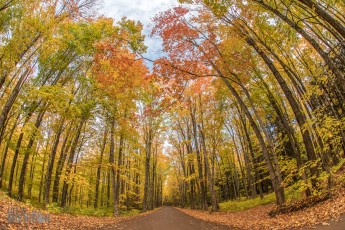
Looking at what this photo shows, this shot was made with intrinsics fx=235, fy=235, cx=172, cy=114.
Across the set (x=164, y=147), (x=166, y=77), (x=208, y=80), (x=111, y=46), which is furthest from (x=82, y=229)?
(x=164, y=147)

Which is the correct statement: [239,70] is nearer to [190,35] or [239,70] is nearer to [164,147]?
[190,35]

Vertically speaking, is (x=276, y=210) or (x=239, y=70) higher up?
(x=239, y=70)

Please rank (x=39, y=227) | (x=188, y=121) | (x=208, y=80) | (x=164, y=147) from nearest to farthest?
(x=39, y=227), (x=208, y=80), (x=188, y=121), (x=164, y=147)

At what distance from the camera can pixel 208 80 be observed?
20016 millimetres

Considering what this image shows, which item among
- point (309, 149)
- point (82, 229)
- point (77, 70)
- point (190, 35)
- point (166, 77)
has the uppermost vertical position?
point (77, 70)

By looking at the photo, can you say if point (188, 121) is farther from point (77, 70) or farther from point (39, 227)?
point (39, 227)

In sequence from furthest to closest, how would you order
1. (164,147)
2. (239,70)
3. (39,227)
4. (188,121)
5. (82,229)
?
(164,147) → (188,121) → (239,70) → (82,229) → (39,227)

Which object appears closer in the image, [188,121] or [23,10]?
[23,10]

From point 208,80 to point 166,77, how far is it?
9655 mm

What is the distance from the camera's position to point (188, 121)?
26.6 metres

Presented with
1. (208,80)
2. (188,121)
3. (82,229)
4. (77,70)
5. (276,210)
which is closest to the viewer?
(82,229)

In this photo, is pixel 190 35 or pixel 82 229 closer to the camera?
pixel 82 229

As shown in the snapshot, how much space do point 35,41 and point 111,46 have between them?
3.12 m

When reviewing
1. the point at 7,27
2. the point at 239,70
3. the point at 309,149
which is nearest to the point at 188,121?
the point at 239,70
